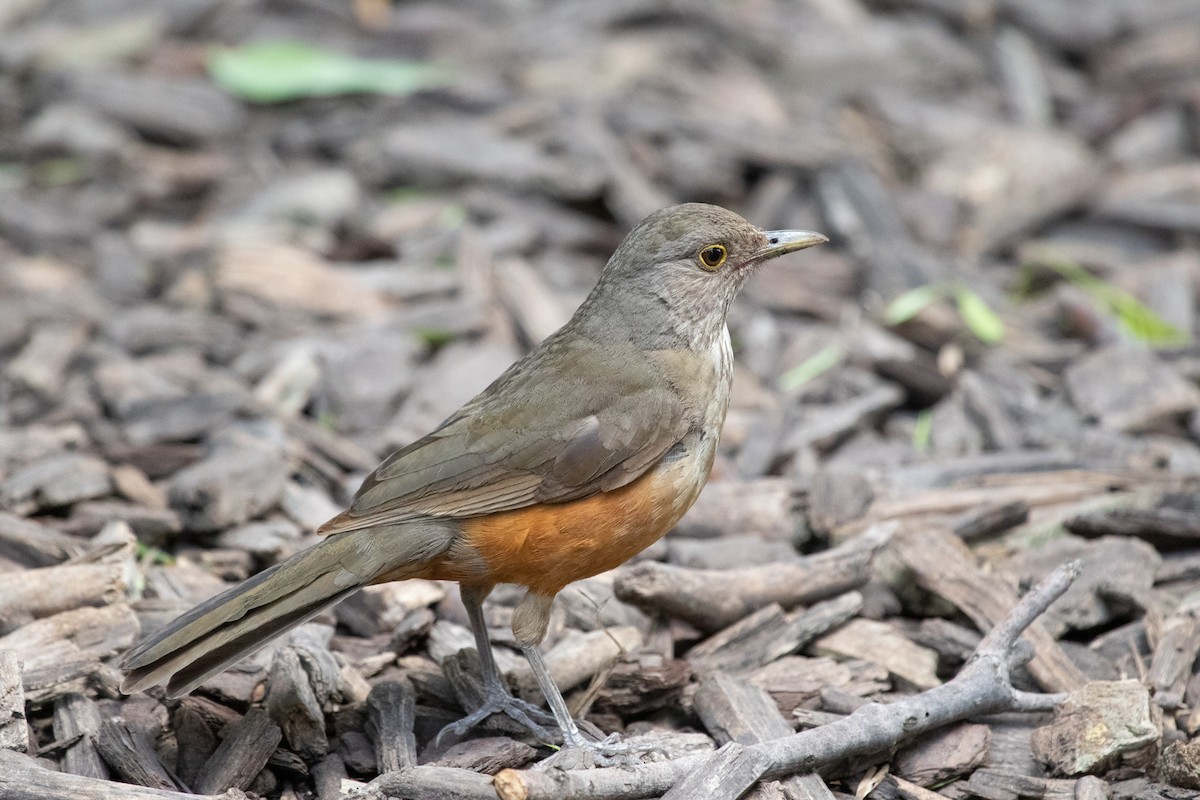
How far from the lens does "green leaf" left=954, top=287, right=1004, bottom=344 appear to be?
7941mm

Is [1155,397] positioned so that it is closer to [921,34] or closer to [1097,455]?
[1097,455]

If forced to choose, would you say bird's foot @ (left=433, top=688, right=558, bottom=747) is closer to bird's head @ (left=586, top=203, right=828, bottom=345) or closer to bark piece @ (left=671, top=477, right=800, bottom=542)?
bark piece @ (left=671, top=477, right=800, bottom=542)

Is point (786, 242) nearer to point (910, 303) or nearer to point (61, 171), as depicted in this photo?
point (910, 303)

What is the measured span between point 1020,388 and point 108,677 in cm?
488

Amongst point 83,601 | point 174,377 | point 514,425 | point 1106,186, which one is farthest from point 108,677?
point 1106,186

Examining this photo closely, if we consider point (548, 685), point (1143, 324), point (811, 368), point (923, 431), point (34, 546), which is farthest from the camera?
point (1143, 324)

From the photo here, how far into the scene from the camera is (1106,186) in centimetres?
934

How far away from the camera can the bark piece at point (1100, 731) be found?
181 inches

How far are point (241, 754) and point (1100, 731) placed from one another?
9.69ft

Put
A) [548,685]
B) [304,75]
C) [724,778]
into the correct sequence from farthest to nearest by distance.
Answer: [304,75], [548,685], [724,778]

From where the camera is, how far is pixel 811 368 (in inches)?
307

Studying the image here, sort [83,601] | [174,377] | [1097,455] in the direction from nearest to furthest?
1. [83,601]
2. [1097,455]
3. [174,377]

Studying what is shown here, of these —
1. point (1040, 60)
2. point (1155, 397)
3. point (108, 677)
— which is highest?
point (1040, 60)

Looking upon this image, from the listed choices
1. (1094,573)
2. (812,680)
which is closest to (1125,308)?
(1094,573)
